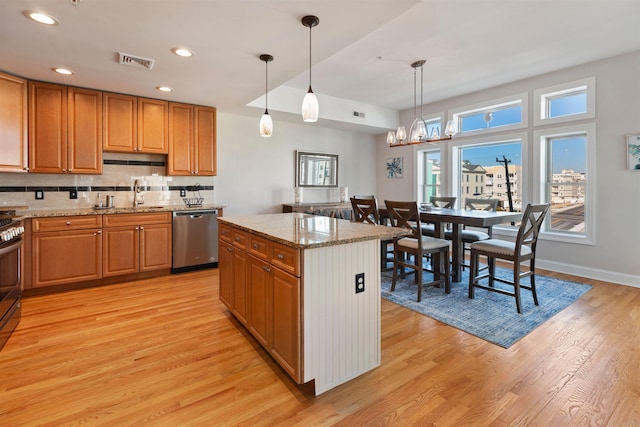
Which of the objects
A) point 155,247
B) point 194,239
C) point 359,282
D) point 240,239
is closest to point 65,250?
point 155,247

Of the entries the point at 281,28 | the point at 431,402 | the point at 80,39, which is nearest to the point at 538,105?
the point at 281,28

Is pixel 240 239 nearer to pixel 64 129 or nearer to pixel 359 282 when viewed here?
pixel 359 282

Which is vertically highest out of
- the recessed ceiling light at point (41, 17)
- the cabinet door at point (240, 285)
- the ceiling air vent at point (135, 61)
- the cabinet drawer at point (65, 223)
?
the ceiling air vent at point (135, 61)

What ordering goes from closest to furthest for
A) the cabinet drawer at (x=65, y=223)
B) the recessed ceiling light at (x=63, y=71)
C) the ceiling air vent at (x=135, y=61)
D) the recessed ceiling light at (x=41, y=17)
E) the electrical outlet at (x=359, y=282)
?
the electrical outlet at (x=359, y=282) → the recessed ceiling light at (x=41, y=17) → the ceiling air vent at (x=135, y=61) → the recessed ceiling light at (x=63, y=71) → the cabinet drawer at (x=65, y=223)

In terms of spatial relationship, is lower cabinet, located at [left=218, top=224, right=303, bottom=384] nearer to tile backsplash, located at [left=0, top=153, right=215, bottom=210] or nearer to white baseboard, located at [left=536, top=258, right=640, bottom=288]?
tile backsplash, located at [left=0, top=153, right=215, bottom=210]

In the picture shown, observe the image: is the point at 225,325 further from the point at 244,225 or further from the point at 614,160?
the point at 614,160

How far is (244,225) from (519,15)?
3118 millimetres

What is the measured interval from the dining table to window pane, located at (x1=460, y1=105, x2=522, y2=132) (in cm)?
198

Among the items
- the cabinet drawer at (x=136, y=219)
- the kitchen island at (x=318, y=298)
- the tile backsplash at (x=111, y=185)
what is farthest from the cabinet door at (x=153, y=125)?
the kitchen island at (x=318, y=298)

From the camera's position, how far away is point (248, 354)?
2.21 m

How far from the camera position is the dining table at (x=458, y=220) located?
3.18 metres

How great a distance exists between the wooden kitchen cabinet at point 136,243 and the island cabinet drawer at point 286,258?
9.06 ft

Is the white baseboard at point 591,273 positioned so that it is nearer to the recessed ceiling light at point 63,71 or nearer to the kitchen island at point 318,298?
the kitchen island at point 318,298

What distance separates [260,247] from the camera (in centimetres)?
211
